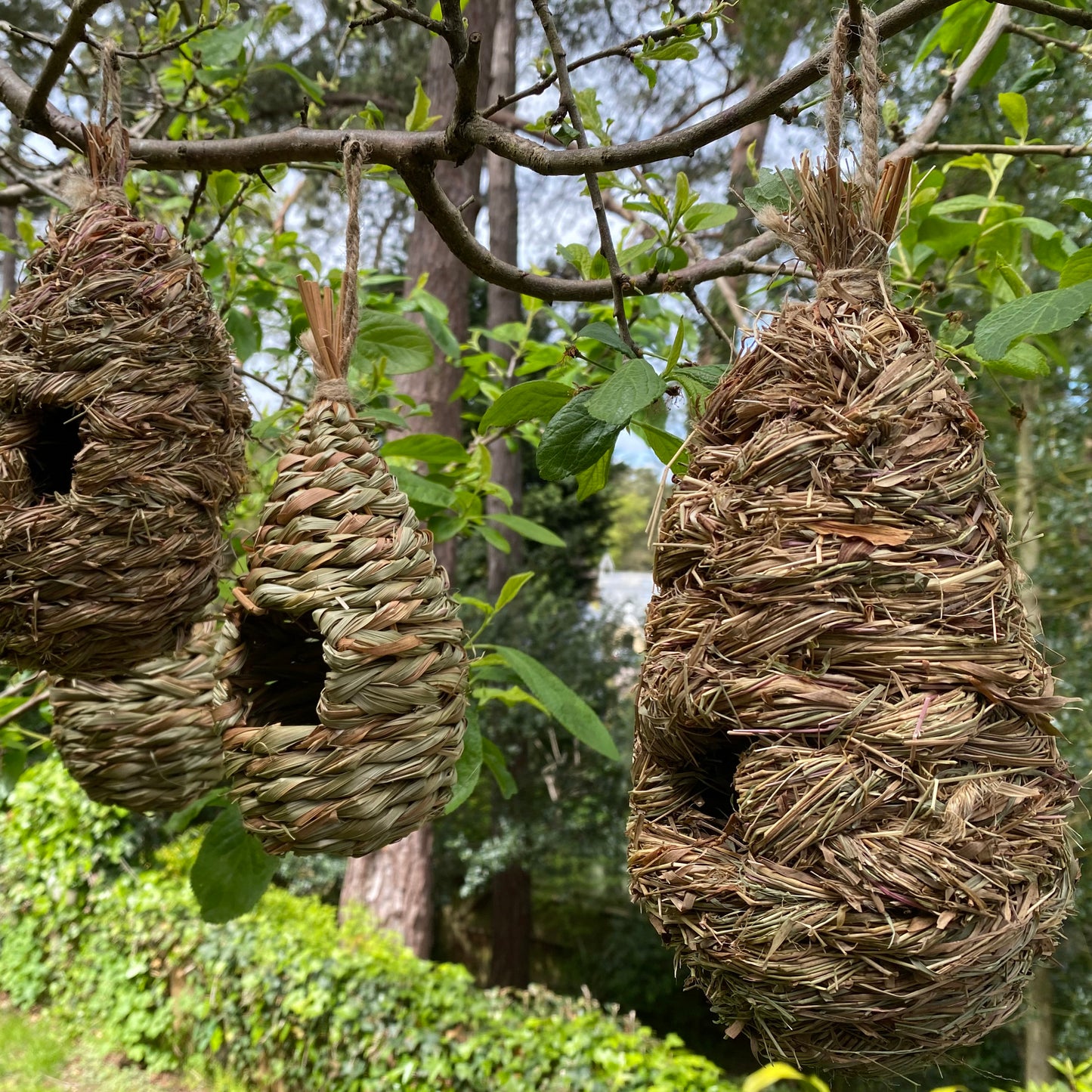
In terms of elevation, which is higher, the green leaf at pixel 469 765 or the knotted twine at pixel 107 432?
the knotted twine at pixel 107 432

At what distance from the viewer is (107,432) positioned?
1.10m

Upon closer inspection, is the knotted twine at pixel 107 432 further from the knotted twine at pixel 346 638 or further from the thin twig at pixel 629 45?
the thin twig at pixel 629 45

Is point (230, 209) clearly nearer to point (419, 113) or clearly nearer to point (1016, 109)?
point (419, 113)

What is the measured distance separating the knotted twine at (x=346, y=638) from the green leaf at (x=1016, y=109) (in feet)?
3.81

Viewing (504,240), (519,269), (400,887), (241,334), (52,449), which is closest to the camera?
(519,269)

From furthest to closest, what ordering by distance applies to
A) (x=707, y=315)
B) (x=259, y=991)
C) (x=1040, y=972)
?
(x=259, y=991), (x=1040, y=972), (x=707, y=315)

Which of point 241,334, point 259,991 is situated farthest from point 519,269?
point 259,991

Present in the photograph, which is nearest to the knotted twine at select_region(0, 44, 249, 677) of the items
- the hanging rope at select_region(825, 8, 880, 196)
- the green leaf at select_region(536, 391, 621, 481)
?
the green leaf at select_region(536, 391, 621, 481)

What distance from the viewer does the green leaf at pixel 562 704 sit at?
1426mm

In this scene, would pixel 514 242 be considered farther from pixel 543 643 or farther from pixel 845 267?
pixel 845 267

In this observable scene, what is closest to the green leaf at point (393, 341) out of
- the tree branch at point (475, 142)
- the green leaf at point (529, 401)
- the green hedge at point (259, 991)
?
the tree branch at point (475, 142)

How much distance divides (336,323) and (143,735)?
3.17ft

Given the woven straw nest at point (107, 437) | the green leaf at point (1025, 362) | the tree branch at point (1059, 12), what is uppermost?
the tree branch at point (1059, 12)

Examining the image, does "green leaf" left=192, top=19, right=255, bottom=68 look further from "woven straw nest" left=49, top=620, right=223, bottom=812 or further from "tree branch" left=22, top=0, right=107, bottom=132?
"woven straw nest" left=49, top=620, right=223, bottom=812
